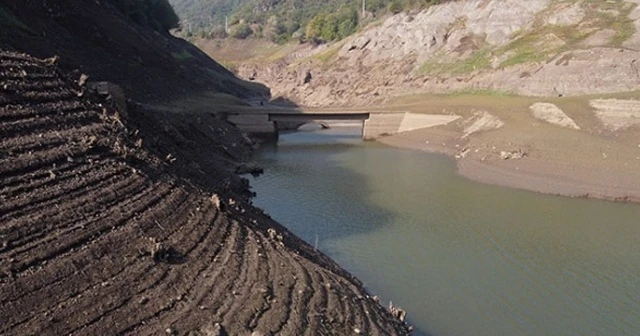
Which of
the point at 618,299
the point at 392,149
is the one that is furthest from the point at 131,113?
the point at 392,149

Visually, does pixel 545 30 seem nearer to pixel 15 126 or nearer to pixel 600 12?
pixel 600 12

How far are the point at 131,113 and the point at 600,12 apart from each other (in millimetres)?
55724

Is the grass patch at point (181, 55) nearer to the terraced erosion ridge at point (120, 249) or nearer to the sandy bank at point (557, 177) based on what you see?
the sandy bank at point (557, 177)

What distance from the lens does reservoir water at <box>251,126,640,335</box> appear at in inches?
732

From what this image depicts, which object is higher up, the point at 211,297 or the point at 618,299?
the point at 211,297

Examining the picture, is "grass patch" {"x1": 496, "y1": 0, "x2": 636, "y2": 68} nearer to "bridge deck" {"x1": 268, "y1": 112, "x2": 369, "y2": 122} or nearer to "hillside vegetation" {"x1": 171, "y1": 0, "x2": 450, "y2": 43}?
"bridge deck" {"x1": 268, "y1": 112, "x2": 369, "y2": 122}

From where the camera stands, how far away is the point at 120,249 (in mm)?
13430

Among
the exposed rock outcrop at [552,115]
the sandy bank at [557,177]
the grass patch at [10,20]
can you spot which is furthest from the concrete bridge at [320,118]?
the grass patch at [10,20]

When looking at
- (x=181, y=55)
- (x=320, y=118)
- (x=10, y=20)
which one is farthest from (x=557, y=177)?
(x=181, y=55)

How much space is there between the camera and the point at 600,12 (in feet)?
202

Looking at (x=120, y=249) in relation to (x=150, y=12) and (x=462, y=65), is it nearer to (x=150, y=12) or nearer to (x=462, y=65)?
(x=462, y=65)

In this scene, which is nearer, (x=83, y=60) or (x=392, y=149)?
(x=83, y=60)

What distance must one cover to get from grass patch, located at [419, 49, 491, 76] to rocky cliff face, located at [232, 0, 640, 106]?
0.50 feet

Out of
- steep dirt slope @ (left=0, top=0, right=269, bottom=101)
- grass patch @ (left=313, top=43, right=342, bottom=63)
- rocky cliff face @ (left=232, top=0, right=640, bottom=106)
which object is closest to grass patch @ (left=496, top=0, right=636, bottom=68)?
rocky cliff face @ (left=232, top=0, right=640, bottom=106)
